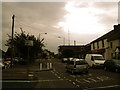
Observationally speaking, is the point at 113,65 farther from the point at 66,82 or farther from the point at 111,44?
the point at 111,44

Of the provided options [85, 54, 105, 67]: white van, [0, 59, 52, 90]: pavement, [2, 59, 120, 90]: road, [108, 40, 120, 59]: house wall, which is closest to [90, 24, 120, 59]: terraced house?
[108, 40, 120, 59]: house wall

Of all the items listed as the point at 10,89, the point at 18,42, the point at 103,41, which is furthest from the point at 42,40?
the point at 10,89

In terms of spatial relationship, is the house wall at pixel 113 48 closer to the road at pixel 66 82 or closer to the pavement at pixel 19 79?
the road at pixel 66 82

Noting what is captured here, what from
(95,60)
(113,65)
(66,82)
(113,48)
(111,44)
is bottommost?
(66,82)

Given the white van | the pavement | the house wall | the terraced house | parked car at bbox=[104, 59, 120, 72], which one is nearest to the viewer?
the pavement

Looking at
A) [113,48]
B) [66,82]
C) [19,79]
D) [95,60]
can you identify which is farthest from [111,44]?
[19,79]

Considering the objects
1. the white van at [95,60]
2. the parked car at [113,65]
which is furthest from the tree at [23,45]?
the parked car at [113,65]

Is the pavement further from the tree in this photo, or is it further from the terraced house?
the terraced house

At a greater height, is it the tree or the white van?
the tree

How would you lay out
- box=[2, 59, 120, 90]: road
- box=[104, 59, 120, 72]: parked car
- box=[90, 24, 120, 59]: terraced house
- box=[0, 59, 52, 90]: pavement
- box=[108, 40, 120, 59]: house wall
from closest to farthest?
box=[2, 59, 120, 90]: road → box=[0, 59, 52, 90]: pavement → box=[104, 59, 120, 72]: parked car → box=[108, 40, 120, 59]: house wall → box=[90, 24, 120, 59]: terraced house

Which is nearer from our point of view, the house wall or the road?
the road

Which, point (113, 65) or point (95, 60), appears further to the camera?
point (95, 60)

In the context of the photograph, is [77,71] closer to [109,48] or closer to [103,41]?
[109,48]

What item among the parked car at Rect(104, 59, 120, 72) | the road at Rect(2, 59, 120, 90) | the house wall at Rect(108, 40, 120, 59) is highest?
the house wall at Rect(108, 40, 120, 59)
